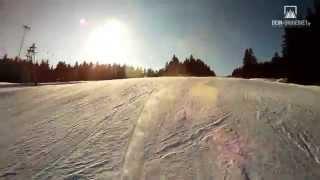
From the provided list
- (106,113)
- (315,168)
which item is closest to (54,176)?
(106,113)

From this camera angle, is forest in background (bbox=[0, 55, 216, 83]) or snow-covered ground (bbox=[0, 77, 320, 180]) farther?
forest in background (bbox=[0, 55, 216, 83])

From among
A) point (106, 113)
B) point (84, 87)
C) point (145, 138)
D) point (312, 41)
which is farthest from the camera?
point (312, 41)

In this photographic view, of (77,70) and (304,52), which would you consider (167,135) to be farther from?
(77,70)

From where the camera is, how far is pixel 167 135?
31.5ft

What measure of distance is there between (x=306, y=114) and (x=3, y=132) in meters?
7.18

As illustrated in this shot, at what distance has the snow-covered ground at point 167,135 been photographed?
8156 millimetres

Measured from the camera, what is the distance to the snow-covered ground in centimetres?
816

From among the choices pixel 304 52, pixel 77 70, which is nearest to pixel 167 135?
pixel 304 52

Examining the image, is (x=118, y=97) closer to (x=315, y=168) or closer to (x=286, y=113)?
(x=286, y=113)

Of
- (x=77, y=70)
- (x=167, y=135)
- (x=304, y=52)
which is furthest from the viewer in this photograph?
(x=77, y=70)

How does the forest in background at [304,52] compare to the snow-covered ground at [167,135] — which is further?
the forest in background at [304,52]

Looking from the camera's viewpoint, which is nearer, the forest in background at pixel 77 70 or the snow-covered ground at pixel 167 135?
the snow-covered ground at pixel 167 135

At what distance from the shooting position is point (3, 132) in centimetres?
1087

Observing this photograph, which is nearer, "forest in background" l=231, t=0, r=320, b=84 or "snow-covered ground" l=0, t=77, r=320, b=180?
"snow-covered ground" l=0, t=77, r=320, b=180
